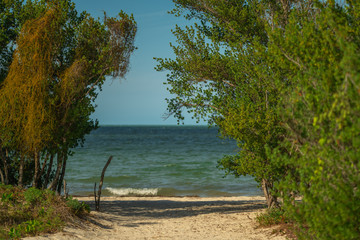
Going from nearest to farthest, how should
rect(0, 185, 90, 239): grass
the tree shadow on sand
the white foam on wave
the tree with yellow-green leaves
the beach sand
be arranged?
rect(0, 185, 90, 239): grass → the beach sand → the tree with yellow-green leaves → the tree shadow on sand → the white foam on wave

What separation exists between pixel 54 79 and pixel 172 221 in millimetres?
7633

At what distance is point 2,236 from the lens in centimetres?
1036

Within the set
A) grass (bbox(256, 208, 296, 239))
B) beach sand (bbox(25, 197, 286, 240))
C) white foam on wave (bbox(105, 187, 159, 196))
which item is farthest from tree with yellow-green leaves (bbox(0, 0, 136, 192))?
white foam on wave (bbox(105, 187, 159, 196))

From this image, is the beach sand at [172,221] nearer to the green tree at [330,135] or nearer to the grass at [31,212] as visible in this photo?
the grass at [31,212]

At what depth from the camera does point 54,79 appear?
14992 millimetres

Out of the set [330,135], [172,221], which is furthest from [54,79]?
[330,135]

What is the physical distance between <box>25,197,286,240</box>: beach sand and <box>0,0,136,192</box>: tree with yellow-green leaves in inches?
123

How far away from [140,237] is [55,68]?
7.58 metres

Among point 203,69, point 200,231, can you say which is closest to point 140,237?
point 200,231

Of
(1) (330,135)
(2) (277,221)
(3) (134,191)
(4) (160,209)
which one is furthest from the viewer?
(3) (134,191)

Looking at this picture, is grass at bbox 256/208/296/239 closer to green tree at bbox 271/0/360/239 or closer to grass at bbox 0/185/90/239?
green tree at bbox 271/0/360/239

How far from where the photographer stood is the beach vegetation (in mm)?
6078

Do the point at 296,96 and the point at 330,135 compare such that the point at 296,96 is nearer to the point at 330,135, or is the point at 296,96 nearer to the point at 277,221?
the point at 330,135

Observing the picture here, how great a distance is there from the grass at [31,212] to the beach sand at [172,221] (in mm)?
465
